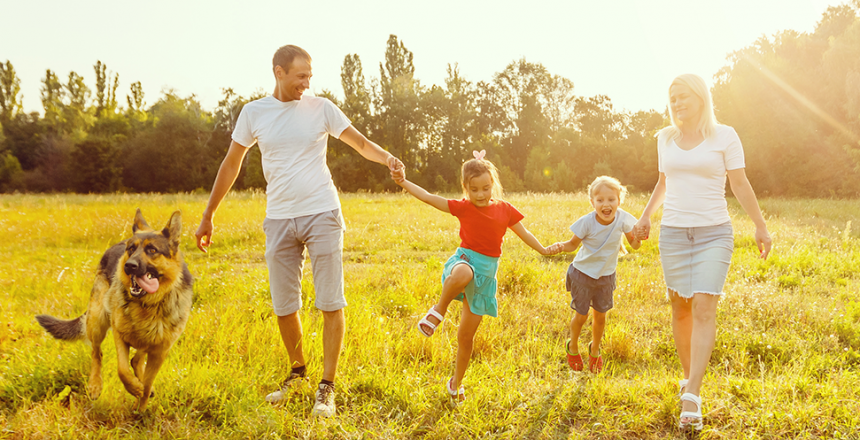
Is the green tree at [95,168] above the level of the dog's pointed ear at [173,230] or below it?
above

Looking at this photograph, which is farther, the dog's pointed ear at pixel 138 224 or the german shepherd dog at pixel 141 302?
the dog's pointed ear at pixel 138 224

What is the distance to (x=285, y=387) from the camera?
147 inches

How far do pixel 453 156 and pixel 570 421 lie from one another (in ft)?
151

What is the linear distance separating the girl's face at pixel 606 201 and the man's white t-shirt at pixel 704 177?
0.68 metres

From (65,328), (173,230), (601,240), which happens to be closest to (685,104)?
(601,240)

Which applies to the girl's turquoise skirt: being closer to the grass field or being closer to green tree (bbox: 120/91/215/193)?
the grass field

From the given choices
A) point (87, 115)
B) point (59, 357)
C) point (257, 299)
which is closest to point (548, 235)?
point (257, 299)

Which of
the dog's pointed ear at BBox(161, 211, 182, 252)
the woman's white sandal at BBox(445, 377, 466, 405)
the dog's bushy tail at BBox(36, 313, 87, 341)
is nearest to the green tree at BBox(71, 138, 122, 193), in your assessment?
the dog's bushy tail at BBox(36, 313, 87, 341)

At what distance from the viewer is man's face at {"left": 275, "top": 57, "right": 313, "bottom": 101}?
11.9ft

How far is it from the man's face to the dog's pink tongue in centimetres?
167

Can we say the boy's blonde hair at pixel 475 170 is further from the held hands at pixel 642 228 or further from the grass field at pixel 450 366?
the grass field at pixel 450 366

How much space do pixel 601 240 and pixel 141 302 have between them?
12.3 ft

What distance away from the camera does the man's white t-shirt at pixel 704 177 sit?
3.58 m

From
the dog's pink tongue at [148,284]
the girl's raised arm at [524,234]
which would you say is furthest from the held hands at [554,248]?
the dog's pink tongue at [148,284]
